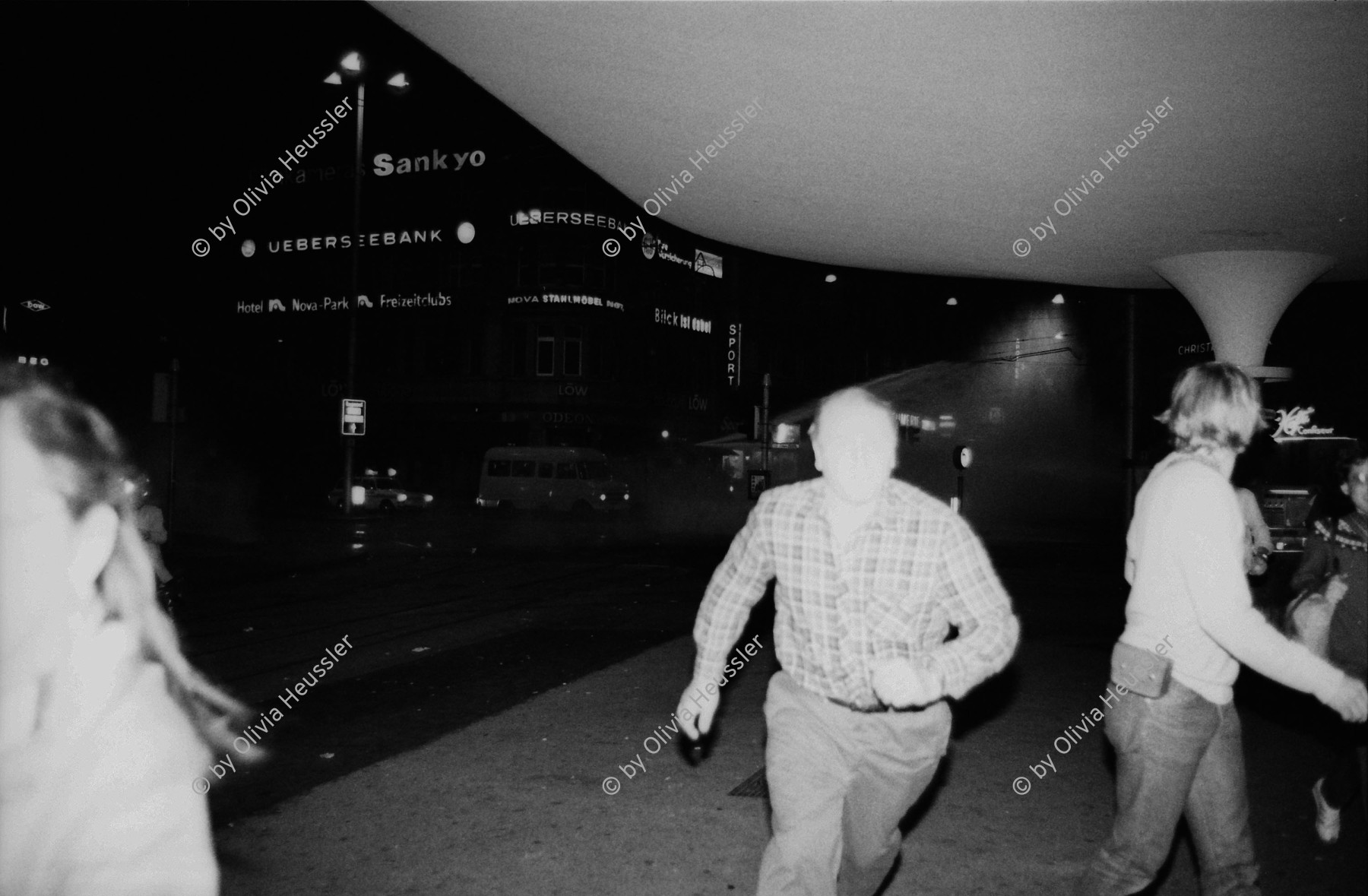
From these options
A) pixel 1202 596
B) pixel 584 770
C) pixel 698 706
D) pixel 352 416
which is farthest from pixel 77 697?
pixel 352 416

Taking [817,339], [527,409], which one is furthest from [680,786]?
[817,339]

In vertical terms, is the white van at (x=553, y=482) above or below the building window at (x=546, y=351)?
below

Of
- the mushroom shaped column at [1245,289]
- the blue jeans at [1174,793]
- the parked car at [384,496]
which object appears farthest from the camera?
the parked car at [384,496]

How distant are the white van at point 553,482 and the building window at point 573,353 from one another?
6830 millimetres

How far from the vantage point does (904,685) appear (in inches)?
102

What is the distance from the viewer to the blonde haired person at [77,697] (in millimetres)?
1775

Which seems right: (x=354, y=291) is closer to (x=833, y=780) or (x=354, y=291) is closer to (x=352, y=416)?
(x=352, y=416)

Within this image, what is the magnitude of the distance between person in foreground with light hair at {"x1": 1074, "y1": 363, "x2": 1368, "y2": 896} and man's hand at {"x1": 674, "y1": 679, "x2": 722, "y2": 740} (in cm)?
122

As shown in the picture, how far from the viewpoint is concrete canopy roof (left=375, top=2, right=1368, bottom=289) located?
6496 mm

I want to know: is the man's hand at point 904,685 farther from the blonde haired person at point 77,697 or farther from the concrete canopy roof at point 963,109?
the concrete canopy roof at point 963,109

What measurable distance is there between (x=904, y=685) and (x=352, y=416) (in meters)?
22.6

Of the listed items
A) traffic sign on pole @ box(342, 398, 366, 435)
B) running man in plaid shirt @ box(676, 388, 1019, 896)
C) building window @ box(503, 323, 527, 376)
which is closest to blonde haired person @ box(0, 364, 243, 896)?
running man in plaid shirt @ box(676, 388, 1019, 896)

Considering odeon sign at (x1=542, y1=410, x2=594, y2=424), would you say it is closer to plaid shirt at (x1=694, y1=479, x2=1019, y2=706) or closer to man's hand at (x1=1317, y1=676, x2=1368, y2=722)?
plaid shirt at (x1=694, y1=479, x2=1019, y2=706)

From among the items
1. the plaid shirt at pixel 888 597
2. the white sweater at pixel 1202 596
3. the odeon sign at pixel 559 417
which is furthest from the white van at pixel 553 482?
the white sweater at pixel 1202 596
